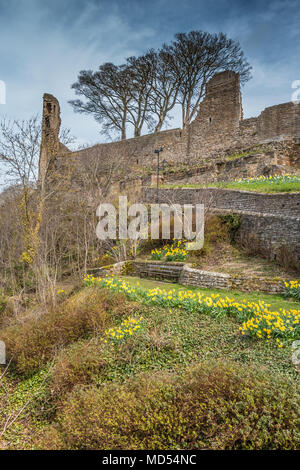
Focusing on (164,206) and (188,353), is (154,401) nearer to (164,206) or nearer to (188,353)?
(188,353)

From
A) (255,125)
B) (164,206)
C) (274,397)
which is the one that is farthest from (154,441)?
(255,125)

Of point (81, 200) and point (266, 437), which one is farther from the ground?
point (81, 200)

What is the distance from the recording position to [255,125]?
60.3 feet

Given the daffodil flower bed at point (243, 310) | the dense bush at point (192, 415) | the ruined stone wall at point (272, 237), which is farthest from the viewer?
the ruined stone wall at point (272, 237)

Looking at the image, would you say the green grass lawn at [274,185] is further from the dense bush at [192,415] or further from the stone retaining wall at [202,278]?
the dense bush at [192,415]

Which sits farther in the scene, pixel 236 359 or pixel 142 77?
pixel 142 77

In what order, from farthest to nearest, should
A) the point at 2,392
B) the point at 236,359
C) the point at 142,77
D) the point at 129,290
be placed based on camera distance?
the point at 142,77 → the point at 129,290 → the point at 2,392 → the point at 236,359

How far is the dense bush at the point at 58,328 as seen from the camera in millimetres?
5809

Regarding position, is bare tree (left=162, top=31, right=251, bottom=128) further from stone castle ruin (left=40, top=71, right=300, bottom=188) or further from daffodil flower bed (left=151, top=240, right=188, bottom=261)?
daffodil flower bed (left=151, top=240, right=188, bottom=261)

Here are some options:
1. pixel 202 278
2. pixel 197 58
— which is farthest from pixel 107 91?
pixel 202 278

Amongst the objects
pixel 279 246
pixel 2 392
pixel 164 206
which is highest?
pixel 164 206

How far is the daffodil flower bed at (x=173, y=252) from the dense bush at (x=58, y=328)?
3886mm

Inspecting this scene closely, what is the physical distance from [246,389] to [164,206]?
12734 millimetres

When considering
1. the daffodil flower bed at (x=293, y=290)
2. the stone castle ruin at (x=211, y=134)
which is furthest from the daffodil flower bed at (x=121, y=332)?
the stone castle ruin at (x=211, y=134)
